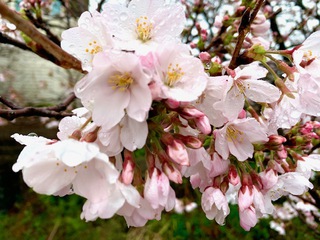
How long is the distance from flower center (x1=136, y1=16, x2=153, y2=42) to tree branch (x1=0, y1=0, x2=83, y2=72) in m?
0.19

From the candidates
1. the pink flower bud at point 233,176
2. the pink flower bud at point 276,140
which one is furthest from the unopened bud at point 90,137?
the pink flower bud at point 276,140

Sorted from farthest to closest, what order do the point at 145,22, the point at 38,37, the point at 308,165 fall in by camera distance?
the point at 308,165, the point at 145,22, the point at 38,37

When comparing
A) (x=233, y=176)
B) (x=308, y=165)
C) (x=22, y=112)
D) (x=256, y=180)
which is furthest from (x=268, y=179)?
(x=22, y=112)

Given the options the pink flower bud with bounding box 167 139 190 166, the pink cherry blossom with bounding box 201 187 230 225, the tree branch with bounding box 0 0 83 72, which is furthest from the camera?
the pink cherry blossom with bounding box 201 187 230 225

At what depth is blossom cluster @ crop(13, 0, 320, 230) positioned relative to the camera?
92cm

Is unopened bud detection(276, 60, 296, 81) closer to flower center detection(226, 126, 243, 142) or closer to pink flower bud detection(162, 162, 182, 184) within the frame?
flower center detection(226, 126, 243, 142)

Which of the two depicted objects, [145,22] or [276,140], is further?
[276,140]

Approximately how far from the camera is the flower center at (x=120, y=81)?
0.97 metres

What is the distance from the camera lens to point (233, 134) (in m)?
1.15

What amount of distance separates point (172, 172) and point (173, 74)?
0.25 metres

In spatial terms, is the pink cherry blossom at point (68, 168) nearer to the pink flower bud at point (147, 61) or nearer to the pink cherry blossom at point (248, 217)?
the pink flower bud at point (147, 61)

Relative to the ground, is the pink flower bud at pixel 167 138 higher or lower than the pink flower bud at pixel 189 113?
lower

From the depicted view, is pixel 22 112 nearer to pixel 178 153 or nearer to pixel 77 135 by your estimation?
pixel 77 135

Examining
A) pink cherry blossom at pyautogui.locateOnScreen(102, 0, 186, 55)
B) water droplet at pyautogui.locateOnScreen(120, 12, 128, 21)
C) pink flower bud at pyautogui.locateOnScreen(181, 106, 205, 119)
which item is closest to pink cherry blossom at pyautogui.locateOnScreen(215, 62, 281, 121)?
pink flower bud at pyautogui.locateOnScreen(181, 106, 205, 119)
